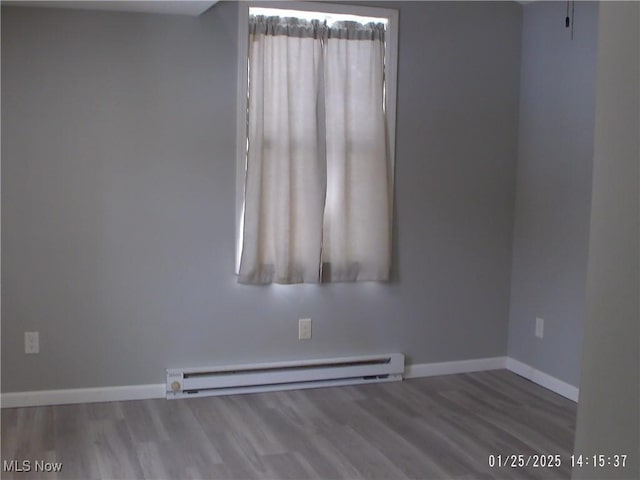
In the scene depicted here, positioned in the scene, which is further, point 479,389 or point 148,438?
point 479,389

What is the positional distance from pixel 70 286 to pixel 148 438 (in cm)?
95

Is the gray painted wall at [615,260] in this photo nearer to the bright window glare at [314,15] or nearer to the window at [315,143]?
the window at [315,143]

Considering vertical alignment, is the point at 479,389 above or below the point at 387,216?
below

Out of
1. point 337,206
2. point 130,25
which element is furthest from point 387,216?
point 130,25

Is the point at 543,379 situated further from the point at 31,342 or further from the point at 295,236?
the point at 31,342

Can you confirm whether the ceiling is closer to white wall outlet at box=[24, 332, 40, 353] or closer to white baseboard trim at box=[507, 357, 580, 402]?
white wall outlet at box=[24, 332, 40, 353]

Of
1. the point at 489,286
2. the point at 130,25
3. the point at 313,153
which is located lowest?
the point at 489,286

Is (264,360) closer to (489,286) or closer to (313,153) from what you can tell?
(313,153)

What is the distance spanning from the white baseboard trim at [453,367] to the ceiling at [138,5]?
2459mm

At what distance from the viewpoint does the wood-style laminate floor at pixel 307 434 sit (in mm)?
2953

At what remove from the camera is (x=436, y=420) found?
3.59 m

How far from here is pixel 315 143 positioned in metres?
3.95

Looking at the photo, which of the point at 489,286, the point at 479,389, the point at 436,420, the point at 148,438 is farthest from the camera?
the point at 489,286

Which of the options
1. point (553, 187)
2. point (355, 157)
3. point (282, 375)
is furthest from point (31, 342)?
point (553, 187)
